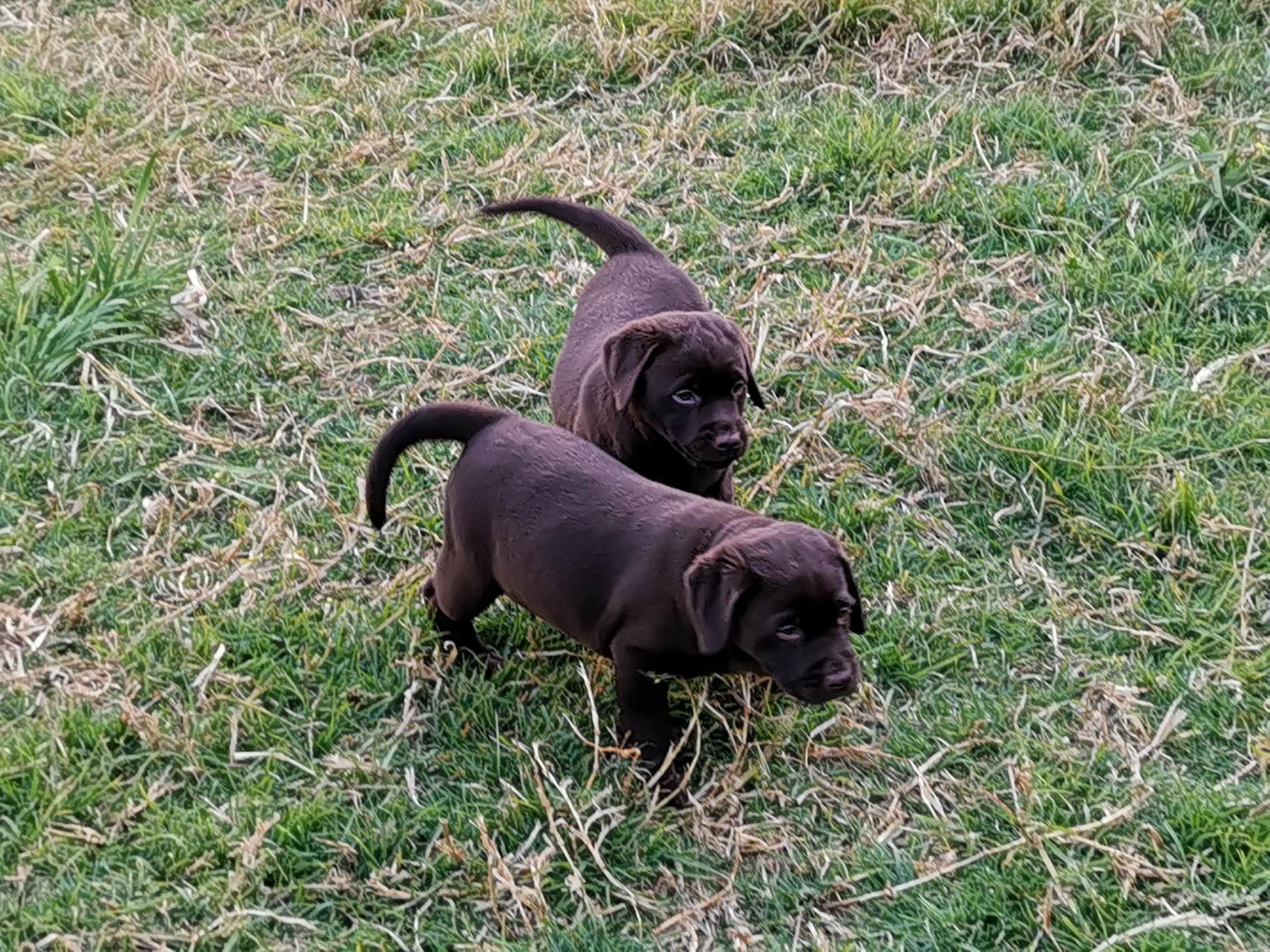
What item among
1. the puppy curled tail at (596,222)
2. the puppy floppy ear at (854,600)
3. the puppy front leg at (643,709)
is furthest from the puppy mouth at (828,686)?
the puppy curled tail at (596,222)

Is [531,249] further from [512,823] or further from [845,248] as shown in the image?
[512,823]

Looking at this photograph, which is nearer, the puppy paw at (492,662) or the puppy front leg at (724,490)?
the puppy paw at (492,662)

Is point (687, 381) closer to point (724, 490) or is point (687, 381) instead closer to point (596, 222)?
point (724, 490)

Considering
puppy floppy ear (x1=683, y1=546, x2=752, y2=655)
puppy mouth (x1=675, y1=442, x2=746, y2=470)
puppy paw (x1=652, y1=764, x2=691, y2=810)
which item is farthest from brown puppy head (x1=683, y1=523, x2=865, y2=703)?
puppy mouth (x1=675, y1=442, x2=746, y2=470)

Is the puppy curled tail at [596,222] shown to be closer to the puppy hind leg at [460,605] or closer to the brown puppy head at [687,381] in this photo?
the brown puppy head at [687,381]

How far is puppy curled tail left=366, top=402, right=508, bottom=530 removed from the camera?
12.6 ft

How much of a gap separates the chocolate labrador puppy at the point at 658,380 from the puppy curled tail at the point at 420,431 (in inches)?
17.8

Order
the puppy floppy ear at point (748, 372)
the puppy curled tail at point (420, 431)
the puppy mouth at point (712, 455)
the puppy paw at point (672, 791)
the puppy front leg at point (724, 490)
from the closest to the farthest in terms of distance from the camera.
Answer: the puppy paw at point (672, 791)
the puppy curled tail at point (420, 431)
the puppy mouth at point (712, 455)
the puppy floppy ear at point (748, 372)
the puppy front leg at point (724, 490)

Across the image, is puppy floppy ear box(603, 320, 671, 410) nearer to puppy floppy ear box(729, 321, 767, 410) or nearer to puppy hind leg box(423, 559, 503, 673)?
puppy floppy ear box(729, 321, 767, 410)

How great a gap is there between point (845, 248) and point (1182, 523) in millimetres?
1939

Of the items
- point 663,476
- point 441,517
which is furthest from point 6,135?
point 663,476

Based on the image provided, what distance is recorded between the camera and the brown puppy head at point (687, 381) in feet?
13.4

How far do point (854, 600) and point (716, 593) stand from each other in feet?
1.13

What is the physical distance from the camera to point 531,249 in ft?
19.4
